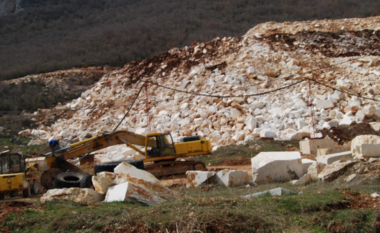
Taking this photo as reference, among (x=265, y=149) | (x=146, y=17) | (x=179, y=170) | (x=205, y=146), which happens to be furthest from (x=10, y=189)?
(x=146, y=17)

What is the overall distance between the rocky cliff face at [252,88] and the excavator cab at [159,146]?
4701 mm

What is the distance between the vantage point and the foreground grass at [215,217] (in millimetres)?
5691

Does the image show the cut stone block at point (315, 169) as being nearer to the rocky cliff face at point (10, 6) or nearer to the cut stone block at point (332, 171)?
the cut stone block at point (332, 171)

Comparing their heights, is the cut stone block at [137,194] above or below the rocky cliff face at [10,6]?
below

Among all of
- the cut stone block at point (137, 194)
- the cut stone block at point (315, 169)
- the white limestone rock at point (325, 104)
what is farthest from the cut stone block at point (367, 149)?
the white limestone rock at point (325, 104)

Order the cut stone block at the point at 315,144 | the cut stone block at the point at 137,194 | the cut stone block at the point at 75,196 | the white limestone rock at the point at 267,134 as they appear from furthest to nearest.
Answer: the white limestone rock at the point at 267,134 → the cut stone block at the point at 315,144 → the cut stone block at the point at 75,196 → the cut stone block at the point at 137,194

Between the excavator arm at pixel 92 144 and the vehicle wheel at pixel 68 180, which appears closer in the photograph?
the vehicle wheel at pixel 68 180

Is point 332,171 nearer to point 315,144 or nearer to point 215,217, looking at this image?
point 315,144

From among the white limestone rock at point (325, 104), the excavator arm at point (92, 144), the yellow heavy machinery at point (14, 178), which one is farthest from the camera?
the white limestone rock at point (325, 104)

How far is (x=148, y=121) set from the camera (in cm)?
2091

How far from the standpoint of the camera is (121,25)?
162 ft

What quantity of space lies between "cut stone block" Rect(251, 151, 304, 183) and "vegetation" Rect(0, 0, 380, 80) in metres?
25.1

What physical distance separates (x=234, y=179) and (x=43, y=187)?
19.8 ft

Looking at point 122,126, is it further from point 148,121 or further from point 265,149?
point 265,149
